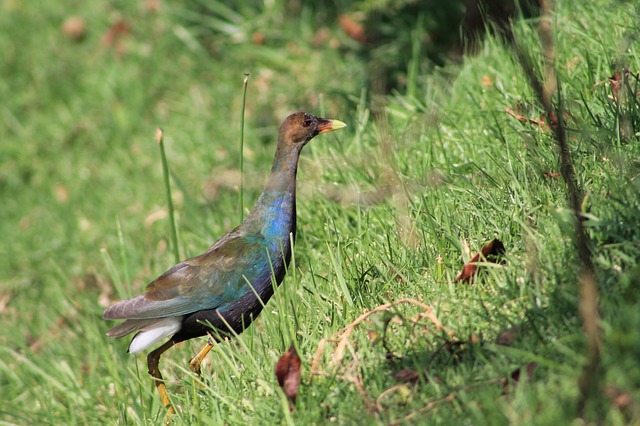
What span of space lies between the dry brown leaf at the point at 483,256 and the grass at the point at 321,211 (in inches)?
2.0

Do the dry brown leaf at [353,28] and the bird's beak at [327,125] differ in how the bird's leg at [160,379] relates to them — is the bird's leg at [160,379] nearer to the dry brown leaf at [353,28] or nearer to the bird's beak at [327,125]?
the bird's beak at [327,125]

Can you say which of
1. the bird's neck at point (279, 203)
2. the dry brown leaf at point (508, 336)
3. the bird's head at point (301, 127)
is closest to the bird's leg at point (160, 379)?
the bird's neck at point (279, 203)

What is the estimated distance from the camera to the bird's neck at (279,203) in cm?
353

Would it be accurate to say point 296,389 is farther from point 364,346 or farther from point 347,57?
point 347,57

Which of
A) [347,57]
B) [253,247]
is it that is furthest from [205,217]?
[347,57]

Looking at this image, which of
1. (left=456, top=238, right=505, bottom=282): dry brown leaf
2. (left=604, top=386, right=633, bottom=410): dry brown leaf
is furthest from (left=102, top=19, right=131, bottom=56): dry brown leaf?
(left=604, top=386, right=633, bottom=410): dry brown leaf

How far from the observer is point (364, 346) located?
263cm

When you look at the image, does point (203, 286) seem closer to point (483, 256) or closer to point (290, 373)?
point (290, 373)

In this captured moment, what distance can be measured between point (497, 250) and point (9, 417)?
8.75 feet

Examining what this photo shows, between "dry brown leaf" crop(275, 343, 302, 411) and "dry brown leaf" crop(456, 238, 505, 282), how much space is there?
685 millimetres

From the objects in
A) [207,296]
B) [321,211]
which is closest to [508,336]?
[207,296]

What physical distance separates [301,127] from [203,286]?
3.03 ft

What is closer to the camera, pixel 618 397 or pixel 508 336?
pixel 618 397

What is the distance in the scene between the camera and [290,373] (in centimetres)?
253
